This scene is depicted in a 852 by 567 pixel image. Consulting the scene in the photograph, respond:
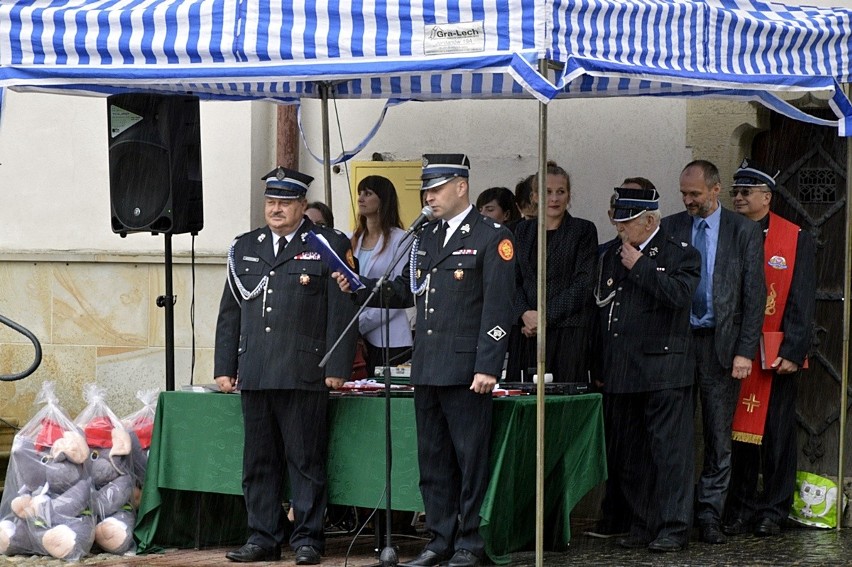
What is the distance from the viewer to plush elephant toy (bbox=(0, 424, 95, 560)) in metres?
8.40

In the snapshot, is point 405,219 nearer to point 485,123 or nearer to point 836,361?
point 485,123

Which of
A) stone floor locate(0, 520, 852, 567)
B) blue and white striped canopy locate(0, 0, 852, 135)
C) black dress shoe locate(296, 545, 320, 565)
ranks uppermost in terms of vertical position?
blue and white striped canopy locate(0, 0, 852, 135)

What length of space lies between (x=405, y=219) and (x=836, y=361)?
2849 millimetres

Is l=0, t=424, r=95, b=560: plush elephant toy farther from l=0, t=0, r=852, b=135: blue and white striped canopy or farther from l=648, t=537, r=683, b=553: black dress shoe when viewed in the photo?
l=648, t=537, r=683, b=553: black dress shoe

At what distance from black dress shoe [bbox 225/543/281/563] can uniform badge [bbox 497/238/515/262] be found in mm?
1920

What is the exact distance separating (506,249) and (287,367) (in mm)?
1245

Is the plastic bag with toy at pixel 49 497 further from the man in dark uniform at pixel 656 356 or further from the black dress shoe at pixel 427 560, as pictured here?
the man in dark uniform at pixel 656 356

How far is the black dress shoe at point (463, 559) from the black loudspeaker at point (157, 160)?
2350 millimetres

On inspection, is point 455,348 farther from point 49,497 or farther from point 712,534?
point 49,497

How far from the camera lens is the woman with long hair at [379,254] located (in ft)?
30.1

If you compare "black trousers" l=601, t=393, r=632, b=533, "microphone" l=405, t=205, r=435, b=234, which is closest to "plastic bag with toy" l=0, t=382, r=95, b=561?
"microphone" l=405, t=205, r=435, b=234

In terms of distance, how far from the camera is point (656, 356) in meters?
8.41

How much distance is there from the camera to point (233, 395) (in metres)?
8.48

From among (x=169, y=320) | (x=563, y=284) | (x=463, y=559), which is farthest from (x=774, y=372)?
(x=169, y=320)
